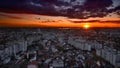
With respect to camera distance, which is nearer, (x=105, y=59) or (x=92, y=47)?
(x=105, y=59)

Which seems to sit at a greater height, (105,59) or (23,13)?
(23,13)

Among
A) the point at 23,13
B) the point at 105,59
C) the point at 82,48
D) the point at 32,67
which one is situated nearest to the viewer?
the point at 23,13

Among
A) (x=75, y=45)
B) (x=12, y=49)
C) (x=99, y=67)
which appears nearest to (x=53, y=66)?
(x=99, y=67)

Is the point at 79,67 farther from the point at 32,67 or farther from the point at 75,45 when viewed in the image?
the point at 75,45

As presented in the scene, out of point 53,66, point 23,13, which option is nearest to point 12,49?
point 53,66

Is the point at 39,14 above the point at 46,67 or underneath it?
above

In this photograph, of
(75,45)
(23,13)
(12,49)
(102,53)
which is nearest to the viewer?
(23,13)

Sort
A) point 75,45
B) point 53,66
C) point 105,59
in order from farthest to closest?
point 75,45
point 105,59
point 53,66

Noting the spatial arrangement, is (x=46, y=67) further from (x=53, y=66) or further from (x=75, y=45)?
(x=75, y=45)

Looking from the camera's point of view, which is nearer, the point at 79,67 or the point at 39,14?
the point at 39,14
